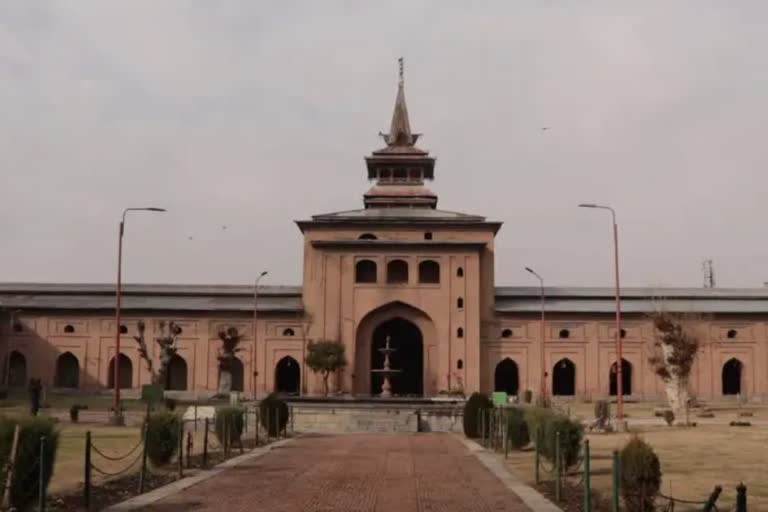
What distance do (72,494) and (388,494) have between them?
193 inches

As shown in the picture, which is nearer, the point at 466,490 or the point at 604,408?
the point at 466,490

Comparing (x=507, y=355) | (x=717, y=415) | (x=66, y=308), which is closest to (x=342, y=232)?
(x=507, y=355)

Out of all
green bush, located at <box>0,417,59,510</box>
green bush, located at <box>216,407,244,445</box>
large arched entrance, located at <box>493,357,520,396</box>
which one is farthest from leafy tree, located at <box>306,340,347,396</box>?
green bush, located at <box>0,417,59,510</box>

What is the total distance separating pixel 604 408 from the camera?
32.9 metres

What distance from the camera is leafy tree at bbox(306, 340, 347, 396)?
54.3m

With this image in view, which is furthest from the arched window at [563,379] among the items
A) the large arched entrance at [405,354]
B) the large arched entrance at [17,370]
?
the large arched entrance at [17,370]

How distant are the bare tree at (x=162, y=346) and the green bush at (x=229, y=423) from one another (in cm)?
2632

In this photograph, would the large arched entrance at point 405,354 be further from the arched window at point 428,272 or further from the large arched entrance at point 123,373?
the large arched entrance at point 123,373

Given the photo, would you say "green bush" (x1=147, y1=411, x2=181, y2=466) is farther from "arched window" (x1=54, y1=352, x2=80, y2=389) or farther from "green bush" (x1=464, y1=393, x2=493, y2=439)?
"arched window" (x1=54, y1=352, x2=80, y2=389)

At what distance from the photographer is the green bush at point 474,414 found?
3077cm

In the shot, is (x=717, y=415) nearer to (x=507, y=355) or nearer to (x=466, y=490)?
(x=507, y=355)

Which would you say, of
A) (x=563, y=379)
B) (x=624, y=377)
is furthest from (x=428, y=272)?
(x=624, y=377)

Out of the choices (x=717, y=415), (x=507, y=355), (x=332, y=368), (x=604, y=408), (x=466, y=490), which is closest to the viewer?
(x=466, y=490)

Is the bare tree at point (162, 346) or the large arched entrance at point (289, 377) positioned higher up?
the bare tree at point (162, 346)
